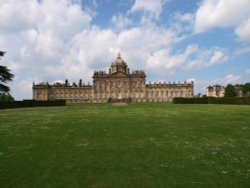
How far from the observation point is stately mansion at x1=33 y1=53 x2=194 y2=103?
323 ft

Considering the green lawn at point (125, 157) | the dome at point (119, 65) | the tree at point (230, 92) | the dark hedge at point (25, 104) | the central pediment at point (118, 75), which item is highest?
the dome at point (119, 65)

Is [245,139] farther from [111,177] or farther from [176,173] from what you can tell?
[111,177]

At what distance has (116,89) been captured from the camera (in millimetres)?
98438

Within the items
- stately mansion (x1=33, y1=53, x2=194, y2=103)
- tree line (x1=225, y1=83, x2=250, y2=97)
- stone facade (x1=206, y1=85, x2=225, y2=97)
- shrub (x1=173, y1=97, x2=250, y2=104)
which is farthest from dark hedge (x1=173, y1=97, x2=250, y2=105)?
stone facade (x1=206, y1=85, x2=225, y2=97)

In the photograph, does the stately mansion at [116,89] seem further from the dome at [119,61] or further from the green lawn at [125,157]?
the green lawn at [125,157]

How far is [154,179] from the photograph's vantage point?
7.91 m

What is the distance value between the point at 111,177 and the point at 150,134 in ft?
20.4

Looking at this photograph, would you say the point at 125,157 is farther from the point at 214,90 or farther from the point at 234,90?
the point at 214,90

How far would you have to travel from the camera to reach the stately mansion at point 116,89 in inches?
3878

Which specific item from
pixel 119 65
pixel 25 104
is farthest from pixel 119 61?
pixel 25 104

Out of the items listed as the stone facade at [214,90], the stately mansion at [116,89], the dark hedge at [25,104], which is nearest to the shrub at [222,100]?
the dark hedge at [25,104]

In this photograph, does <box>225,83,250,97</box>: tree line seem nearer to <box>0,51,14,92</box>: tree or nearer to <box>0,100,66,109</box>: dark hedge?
<box>0,100,66,109</box>: dark hedge

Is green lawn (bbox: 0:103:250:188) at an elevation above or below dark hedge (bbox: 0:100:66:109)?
below

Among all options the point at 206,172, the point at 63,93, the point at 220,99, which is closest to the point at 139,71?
the point at 63,93
